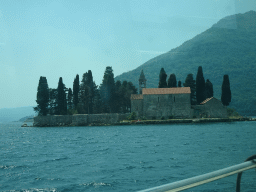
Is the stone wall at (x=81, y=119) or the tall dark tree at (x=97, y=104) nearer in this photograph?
the stone wall at (x=81, y=119)

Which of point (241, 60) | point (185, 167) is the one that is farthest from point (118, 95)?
point (241, 60)

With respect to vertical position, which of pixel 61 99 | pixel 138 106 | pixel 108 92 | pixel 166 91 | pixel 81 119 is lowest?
pixel 81 119

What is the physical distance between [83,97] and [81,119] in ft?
18.3

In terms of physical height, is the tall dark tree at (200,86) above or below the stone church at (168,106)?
above

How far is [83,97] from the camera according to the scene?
51719mm

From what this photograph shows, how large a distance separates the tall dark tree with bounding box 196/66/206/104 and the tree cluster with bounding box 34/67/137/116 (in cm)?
1544

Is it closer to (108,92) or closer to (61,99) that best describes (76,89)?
(61,99)

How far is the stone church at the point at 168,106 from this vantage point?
4744cm

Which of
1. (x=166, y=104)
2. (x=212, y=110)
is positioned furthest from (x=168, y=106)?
(x=212, y=110)

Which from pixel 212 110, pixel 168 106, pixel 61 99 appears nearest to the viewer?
pixel 212 110

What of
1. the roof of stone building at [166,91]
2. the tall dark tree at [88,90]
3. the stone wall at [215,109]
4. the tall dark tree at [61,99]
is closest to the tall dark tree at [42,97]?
the tall dark tree at [61,99]

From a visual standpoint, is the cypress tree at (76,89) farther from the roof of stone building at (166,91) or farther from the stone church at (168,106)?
the roof of stone building at (166,91)

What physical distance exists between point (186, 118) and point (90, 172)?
40.0 metres

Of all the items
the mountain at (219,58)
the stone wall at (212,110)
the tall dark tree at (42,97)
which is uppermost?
the mountain at (219,58)
